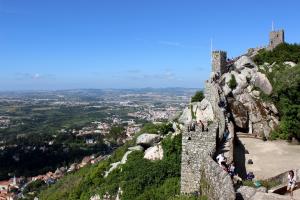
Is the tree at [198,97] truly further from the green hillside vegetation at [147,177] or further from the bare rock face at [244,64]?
the green hillside vegetation at [147,177]

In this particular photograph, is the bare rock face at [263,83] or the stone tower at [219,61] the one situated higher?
the stone tower at [219,61]

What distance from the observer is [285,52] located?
91.2 ft

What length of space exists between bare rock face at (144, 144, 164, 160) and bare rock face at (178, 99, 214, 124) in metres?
2.35

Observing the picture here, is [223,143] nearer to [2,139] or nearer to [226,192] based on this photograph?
[226,192]

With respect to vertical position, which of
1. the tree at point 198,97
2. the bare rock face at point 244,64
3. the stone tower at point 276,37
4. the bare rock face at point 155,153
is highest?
the stone tower at point 276,37

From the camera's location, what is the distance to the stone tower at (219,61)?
26.0m

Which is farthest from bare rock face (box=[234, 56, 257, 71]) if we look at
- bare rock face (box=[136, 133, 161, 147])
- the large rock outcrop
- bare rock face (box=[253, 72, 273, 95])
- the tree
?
bare rock face (box=[136, 133, 161, 147])

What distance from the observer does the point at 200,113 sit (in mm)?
22125

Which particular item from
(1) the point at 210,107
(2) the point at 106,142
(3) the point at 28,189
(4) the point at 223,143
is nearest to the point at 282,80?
(1) the point at 210,107

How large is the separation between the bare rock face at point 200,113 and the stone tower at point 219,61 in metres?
4.29

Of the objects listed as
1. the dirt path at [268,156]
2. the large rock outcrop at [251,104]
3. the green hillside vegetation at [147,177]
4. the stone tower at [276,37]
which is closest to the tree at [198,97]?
the large rock outcrop at [251,104]

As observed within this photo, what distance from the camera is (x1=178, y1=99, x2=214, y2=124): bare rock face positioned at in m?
21.2

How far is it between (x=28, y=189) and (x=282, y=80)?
179 ft

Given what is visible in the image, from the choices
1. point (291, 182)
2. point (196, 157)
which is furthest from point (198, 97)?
point (291, 182)
